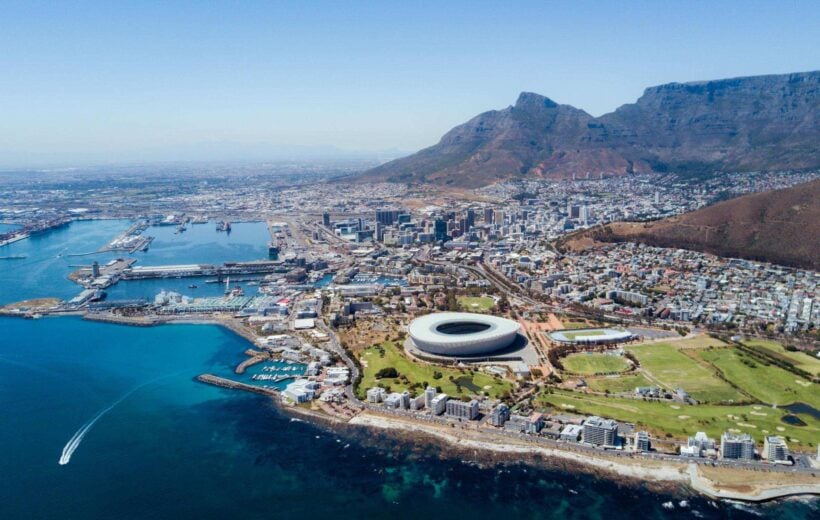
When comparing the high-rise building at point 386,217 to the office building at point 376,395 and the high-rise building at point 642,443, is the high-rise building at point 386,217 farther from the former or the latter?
the high-rise building at point 642,443

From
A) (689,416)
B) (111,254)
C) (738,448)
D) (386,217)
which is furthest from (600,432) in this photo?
(386,217)

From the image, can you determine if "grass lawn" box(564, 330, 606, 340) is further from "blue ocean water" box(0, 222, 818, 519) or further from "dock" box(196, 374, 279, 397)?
"dock" box(196, 374, 279, 397)

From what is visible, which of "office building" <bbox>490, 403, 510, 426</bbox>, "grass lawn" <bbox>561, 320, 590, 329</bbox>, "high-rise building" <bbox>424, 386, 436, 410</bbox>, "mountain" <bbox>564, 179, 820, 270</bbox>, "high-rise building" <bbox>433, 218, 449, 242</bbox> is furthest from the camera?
"high-rise building" <bbox>433, 218, 449, 242</bbox>

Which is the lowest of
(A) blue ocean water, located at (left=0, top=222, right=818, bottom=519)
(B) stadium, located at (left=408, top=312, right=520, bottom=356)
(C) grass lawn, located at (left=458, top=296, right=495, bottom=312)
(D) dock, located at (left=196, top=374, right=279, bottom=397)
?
(A) blue ocean water, located at (left=0, top=222, right=818, bottom=519)

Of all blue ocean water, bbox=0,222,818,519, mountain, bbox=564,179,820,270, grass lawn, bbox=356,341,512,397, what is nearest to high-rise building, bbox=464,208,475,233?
mountain, bbox=564,179,820,270

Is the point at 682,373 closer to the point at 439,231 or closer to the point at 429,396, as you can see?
the point at 429,396

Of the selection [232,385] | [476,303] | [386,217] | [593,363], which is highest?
[386,217]
